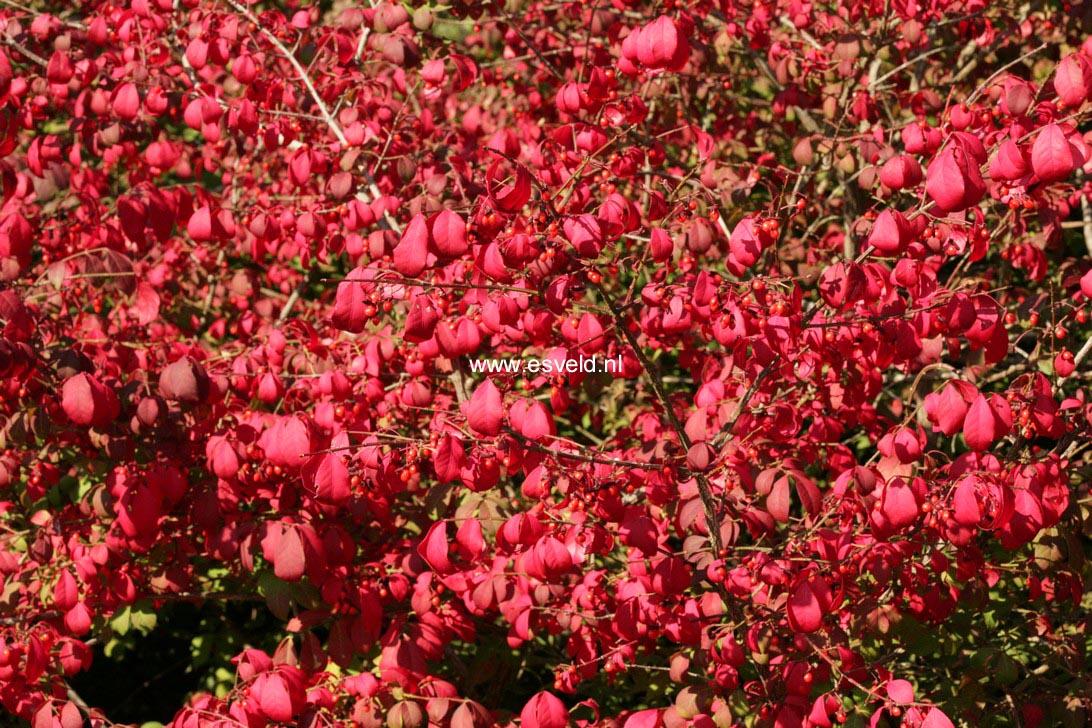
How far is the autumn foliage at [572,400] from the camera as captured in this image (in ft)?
7.47

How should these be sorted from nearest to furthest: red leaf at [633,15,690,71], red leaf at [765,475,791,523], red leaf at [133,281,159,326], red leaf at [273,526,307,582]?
red leaf at [633,15,690,71], red leaf at [765,475,791,523], red leaf at [273,526,307,582], red leaf at [133,281,159,326]

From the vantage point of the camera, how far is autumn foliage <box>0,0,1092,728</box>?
2275mm

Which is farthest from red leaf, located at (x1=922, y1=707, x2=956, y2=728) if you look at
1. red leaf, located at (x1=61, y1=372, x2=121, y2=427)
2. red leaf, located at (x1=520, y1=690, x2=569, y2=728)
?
red leaf, located at (x1=61, y1=372, x2=121, y2=427)

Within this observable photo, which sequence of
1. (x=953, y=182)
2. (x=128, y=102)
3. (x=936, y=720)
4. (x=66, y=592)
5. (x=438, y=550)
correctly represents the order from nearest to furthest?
(x=953, y=182)
(x=936, y=720)
(x=438, y=550)
(x=66, y=592)
(x=128, y=102)

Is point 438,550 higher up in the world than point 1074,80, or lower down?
lower down

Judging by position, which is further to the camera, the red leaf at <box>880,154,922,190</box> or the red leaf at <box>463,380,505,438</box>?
the red leaf at <box>880,154,922,190</box>

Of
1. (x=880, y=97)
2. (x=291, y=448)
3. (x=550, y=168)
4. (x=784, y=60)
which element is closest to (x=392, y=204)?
(x=550, y=168)

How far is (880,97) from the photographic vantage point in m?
3.67

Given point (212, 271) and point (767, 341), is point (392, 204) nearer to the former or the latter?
point (767, 341)

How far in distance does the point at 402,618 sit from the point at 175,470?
71 centimetres

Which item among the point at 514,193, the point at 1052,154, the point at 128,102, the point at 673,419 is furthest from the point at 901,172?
the point at 128,102

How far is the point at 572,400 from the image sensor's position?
12.9 feet

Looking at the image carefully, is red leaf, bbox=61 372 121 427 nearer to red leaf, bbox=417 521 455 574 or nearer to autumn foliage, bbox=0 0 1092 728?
autumn foliage, bbox=0 0 1092 728

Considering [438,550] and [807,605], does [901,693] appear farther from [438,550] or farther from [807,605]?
[438,550]
